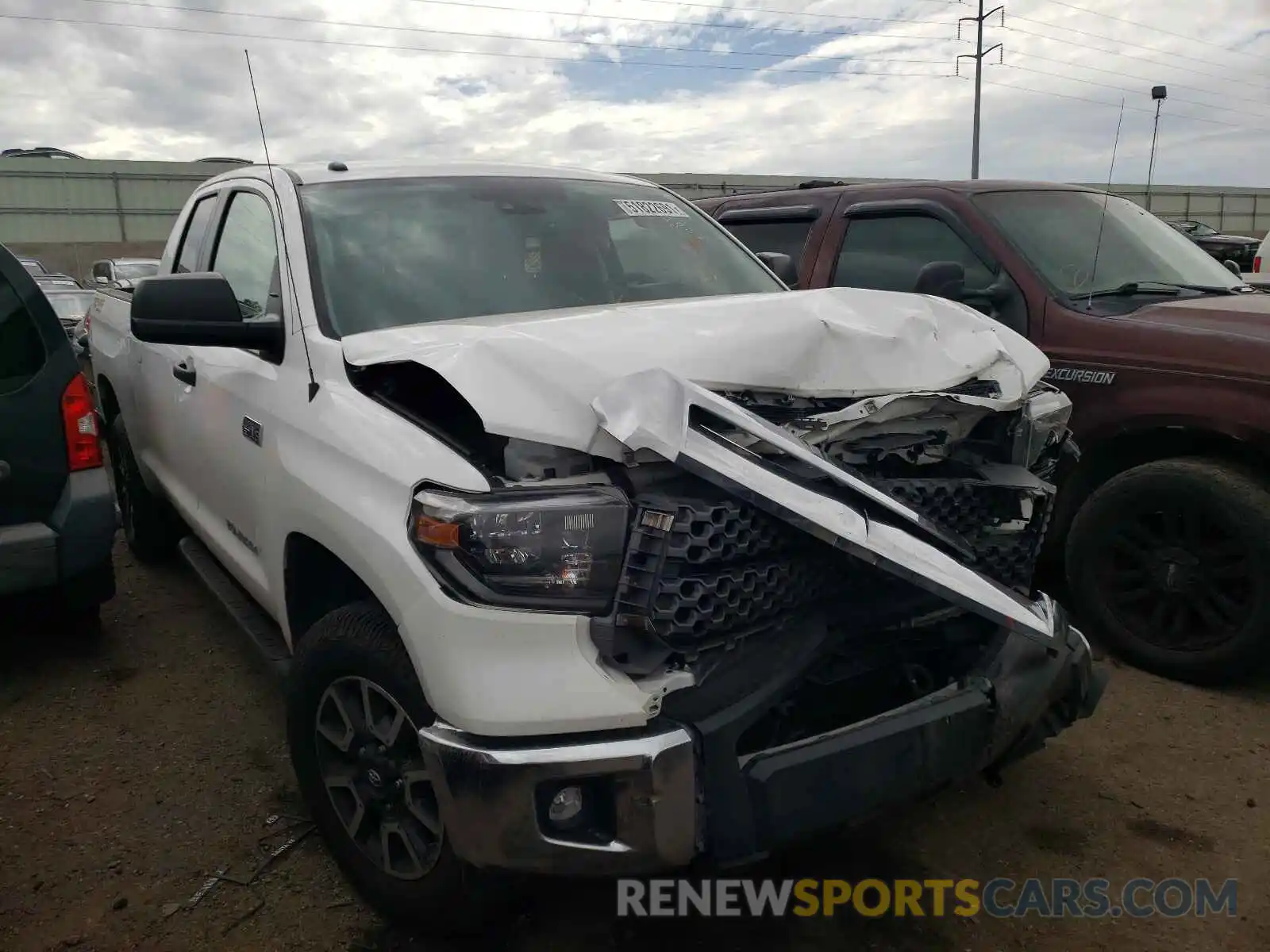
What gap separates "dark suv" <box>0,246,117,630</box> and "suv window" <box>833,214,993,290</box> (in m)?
3.50

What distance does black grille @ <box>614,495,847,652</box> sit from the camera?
1.91 m

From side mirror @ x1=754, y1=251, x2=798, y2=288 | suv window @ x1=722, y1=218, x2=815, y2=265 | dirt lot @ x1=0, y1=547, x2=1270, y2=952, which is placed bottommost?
dirt lot @ x1=0, y1=547, x2=1270, y2=952

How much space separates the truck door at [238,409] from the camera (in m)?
2.88

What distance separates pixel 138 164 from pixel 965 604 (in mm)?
36512

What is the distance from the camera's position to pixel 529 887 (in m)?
2.18

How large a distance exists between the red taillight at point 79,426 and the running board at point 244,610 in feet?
1.69

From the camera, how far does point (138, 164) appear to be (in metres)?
32.3

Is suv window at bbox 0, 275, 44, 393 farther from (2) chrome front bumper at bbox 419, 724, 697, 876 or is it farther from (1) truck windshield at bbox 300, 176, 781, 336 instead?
(2) chrome front bumper at bbox 419, 724, 697, 876

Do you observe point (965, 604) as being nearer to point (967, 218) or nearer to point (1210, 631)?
point (1210, 631)

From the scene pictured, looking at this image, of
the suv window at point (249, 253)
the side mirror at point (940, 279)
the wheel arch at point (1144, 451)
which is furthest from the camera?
the side mirror at point (940, 279)

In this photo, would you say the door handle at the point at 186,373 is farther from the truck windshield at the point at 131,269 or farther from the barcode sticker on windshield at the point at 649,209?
the truck windshield at the point at 131,269

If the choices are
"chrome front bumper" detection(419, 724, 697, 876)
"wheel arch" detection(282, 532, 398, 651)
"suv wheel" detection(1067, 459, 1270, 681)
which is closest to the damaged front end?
"chrome front bumper" detection(419, 724, 697, 876)

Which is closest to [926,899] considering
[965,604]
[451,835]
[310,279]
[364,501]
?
[965,604]

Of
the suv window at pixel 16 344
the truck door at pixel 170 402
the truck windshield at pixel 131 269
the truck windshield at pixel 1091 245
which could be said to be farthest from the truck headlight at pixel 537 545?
the truck windshield at pixel 131 269
